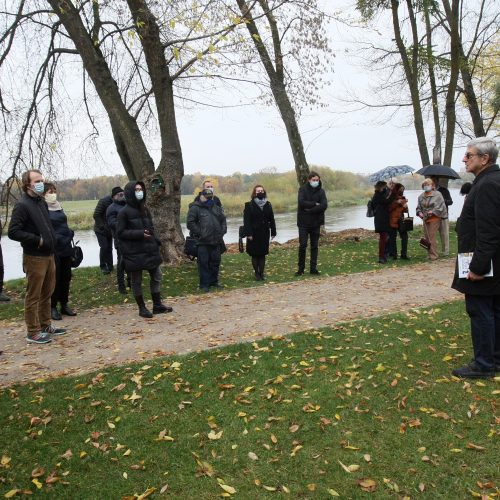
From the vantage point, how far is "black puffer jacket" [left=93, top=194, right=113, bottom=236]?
11.2 m

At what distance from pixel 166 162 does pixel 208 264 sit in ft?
9.93

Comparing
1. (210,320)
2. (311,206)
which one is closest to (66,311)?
(210,320)

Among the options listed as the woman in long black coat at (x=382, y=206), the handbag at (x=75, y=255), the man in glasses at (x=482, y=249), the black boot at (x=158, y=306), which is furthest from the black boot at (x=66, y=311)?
Answer: the woman in long black coat at (x=382, y=206)

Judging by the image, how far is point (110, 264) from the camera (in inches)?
457

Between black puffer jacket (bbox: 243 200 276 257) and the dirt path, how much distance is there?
90 cm

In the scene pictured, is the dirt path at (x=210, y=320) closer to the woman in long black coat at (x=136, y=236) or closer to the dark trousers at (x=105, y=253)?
the woman in long black coat at (x=136, y=236)

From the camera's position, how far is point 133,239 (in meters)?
6.91

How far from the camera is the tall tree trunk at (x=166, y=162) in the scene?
34.9 ft

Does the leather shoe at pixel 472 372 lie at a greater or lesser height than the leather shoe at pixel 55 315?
lesser

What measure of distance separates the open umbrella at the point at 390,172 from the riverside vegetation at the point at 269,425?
8391mm

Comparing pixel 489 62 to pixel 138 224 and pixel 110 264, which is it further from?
pixel 138 224

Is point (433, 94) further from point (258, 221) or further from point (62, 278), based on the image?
point (62, 278)

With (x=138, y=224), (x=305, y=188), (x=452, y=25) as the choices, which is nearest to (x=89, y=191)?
(x=305, y=188)

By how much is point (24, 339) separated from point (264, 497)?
15.0 ft
